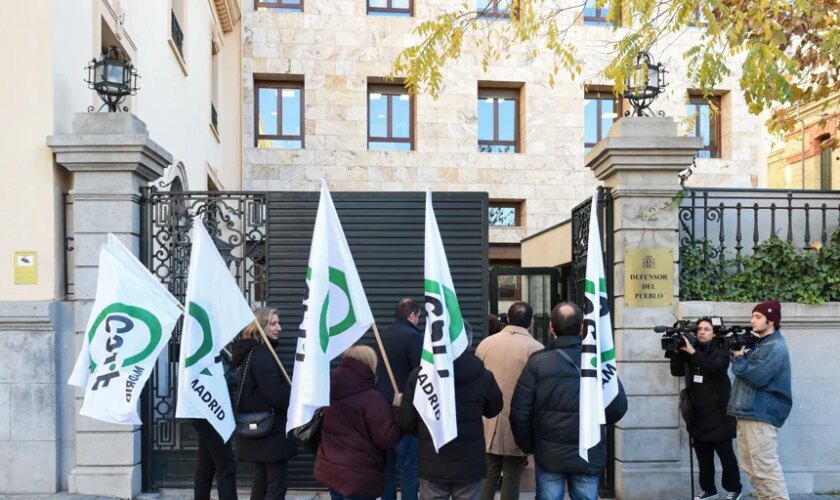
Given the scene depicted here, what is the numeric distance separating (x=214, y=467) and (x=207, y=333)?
4.55ft

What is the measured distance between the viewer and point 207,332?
599 centimetres

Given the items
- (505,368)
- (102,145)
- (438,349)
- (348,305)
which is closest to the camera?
(438,349)

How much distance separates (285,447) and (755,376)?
13.2 ft

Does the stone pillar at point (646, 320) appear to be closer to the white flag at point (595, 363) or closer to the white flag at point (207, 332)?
the white flag at point (595, 363)

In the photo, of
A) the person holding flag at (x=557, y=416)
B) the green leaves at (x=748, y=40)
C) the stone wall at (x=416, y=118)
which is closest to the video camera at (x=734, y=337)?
the person holding flag at (x=557, y=416)

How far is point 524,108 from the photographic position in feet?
64.7

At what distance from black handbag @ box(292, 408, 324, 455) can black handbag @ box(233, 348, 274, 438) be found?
23.6 inches

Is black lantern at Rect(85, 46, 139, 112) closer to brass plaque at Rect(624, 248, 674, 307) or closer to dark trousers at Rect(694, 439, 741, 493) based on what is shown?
brass plaque at Rect(624, 248, 674, 307)

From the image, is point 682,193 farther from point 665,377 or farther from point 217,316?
point 217,316

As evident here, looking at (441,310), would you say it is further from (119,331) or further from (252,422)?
(119,331)

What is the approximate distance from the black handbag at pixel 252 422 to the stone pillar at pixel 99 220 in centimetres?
219

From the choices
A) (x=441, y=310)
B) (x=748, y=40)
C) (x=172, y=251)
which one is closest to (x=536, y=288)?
(x=748, y=40)

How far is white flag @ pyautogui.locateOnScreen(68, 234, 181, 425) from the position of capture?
622cm

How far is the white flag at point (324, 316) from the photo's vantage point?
5227 mm
